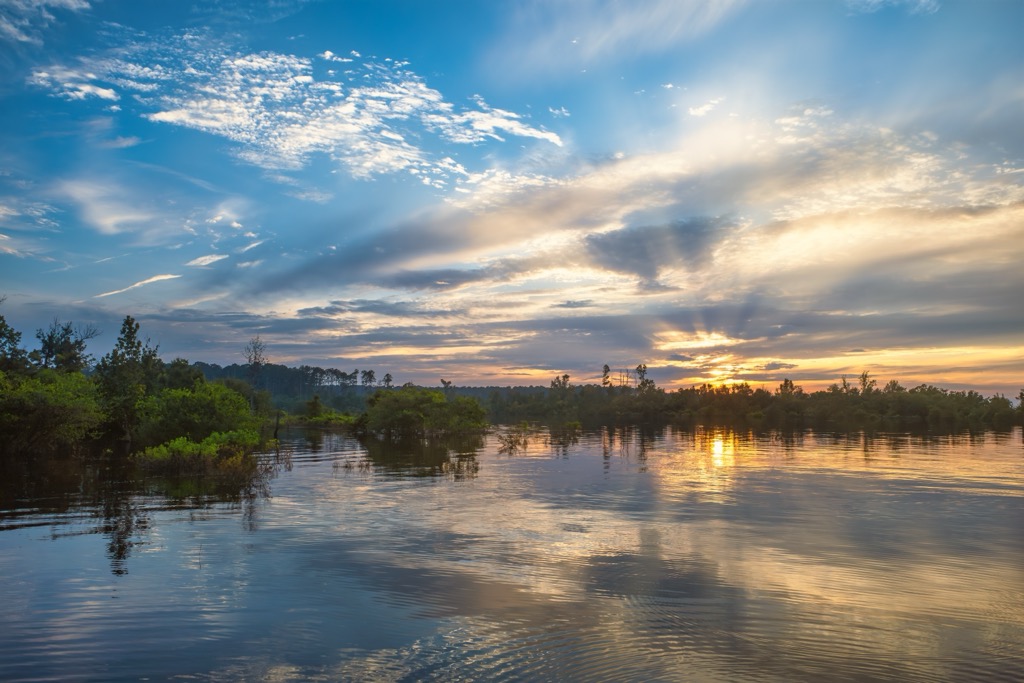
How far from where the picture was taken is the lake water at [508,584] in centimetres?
1153

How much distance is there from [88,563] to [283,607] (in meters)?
7.45

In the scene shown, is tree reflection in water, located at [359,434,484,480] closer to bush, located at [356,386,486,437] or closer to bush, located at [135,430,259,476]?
bush, located at [356,386,486,437]

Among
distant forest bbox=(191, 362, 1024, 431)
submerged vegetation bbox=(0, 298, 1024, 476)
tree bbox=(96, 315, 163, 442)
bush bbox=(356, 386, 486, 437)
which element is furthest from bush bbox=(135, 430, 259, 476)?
distant forest bbox=(191, 362, 1024, 431)

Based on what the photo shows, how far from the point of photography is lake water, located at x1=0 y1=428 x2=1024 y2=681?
11531 mm

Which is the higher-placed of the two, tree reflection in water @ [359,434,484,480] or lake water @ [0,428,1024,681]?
lake water @ [0,428,1024,681]

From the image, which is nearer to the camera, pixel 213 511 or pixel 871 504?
pixel 213 511

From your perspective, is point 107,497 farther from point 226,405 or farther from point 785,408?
point 785,408

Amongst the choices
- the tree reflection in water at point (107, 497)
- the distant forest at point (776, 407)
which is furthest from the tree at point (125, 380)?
the distant forest at point (776, 407)

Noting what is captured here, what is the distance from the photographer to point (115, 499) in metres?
29.6

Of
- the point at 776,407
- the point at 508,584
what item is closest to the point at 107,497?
the point at 508,584

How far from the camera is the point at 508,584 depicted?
16484 millimetres

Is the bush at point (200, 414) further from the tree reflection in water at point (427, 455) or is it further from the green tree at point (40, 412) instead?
the tree reflection in water at point (427, 455)

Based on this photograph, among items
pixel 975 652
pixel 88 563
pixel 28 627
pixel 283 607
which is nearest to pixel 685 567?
pixel 975 652

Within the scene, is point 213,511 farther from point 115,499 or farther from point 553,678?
point 553,678
